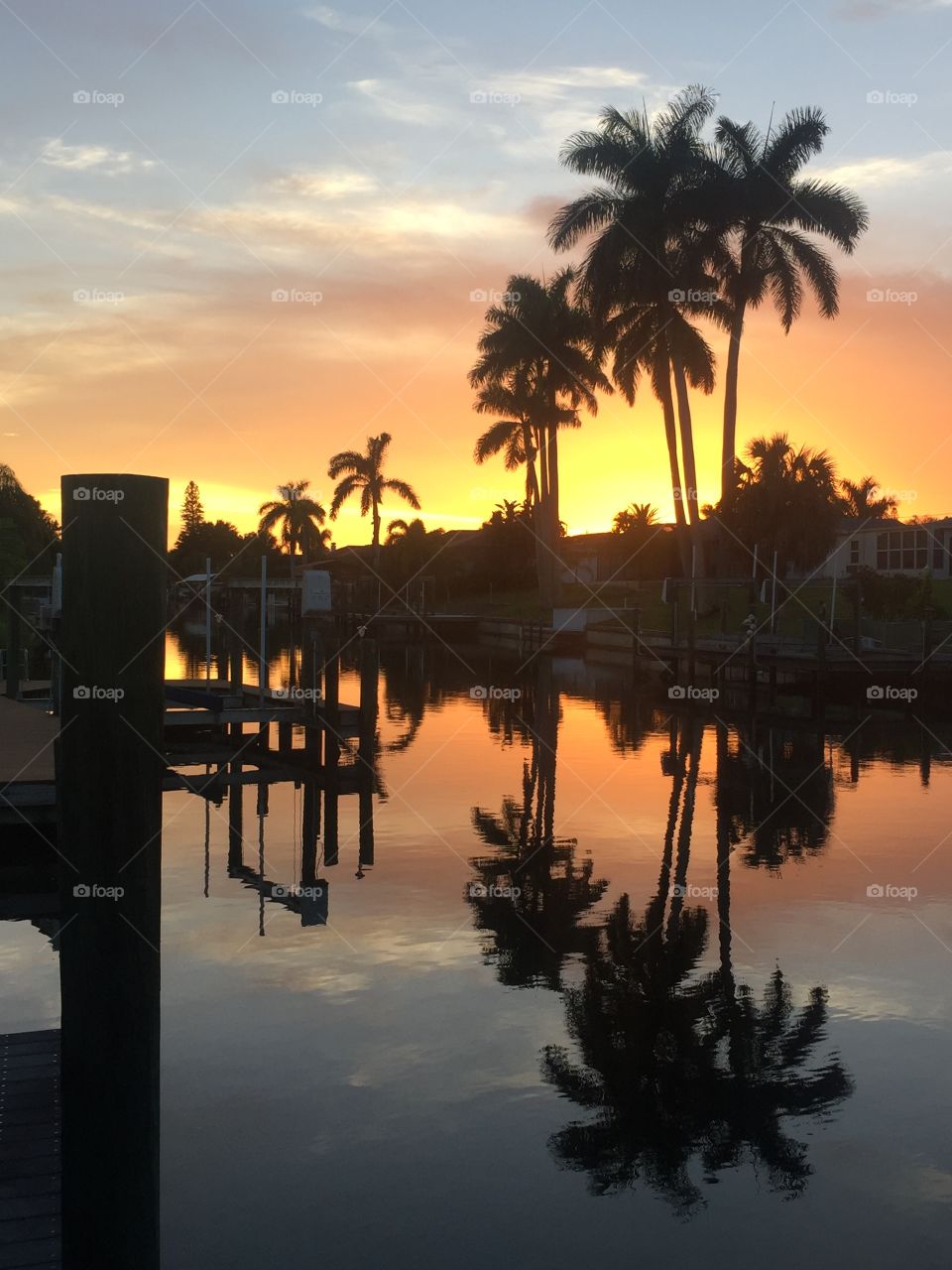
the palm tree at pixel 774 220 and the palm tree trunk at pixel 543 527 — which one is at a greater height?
the palm tree at pixel 774 220

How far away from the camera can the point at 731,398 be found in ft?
192

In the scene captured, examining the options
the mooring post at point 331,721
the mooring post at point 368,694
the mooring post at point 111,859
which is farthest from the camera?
the mooring post at point 368,694

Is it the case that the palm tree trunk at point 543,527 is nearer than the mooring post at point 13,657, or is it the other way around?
the mooring post at point 13,657

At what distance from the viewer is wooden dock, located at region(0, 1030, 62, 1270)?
655 cm

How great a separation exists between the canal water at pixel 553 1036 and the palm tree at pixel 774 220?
39361 mm

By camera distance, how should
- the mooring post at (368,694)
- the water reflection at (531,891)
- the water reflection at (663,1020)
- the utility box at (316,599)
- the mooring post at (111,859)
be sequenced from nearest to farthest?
the mooring post at (111,859) < the water reflection at (663,1020) < the water reflection at (531,891) < the mooring post at (368,694) < the utility box at (316,599)

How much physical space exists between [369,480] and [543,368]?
25.1 m

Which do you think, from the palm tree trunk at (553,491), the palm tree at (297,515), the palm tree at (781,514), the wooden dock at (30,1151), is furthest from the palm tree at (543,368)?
the wooden dock at (30,1151)

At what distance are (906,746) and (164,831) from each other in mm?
19996

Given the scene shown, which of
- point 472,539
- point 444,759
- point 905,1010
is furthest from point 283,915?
point 472,539

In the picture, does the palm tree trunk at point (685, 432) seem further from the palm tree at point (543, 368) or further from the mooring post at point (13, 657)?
the mooring post at point (13, 657)

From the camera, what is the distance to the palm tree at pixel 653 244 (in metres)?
58.4

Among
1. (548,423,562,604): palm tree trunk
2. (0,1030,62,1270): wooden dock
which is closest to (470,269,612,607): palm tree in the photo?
(548,423,562,604): palm tree trunk

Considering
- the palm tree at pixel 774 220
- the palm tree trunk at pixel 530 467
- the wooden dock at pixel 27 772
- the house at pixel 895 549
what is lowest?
the wooden dock at pixel 27 772
